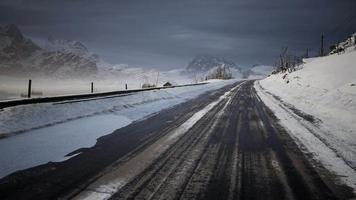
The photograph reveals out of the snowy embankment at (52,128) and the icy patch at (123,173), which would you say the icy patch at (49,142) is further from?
the icy patch at (123,173)

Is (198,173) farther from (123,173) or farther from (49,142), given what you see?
(49,142)

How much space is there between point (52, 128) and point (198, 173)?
19.9 feet

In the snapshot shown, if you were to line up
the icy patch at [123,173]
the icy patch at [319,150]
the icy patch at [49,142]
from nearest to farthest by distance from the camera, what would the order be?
the icy patch at [123,173] → the icy patch at [319,150] → the icy patch at [49,142]

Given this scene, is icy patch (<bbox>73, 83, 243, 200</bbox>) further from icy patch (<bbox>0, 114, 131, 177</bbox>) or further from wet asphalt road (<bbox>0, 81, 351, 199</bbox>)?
icy patch (<bbox>0, 114, 131, 177</bbox>)

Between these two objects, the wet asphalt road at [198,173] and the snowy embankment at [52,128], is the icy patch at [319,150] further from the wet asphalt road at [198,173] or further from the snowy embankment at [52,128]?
the snowy embankment at [52,128]

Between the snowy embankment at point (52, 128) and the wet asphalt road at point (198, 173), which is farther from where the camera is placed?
the snowy embankment at point (52, 128)

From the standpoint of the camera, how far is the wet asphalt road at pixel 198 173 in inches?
170

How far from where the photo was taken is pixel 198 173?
5.09 metres

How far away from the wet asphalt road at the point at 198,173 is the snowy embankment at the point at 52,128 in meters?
0.57

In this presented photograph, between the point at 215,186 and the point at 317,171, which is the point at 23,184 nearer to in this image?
the point at 215,186

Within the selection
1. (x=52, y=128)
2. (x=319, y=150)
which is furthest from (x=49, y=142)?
(x=319, y=150)

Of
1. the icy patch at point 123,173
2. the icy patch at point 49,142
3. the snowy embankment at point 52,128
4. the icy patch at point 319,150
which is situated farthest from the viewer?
the snowy embankment at point 52,128

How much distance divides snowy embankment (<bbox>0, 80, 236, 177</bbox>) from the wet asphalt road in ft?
1.87

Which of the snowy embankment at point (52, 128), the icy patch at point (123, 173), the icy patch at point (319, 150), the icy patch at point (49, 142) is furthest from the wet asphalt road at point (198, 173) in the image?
the snowy embankment at point (52, 128)
